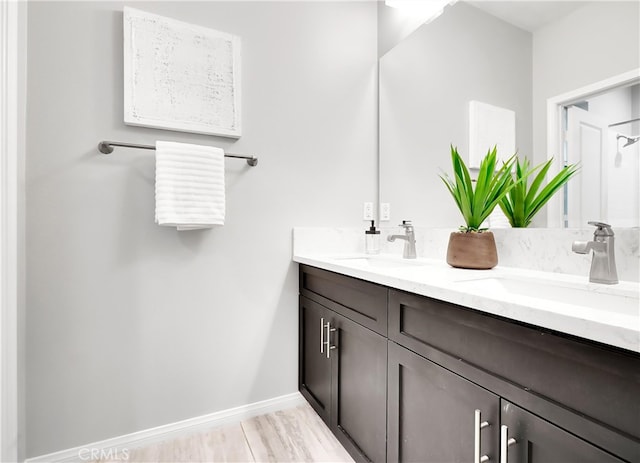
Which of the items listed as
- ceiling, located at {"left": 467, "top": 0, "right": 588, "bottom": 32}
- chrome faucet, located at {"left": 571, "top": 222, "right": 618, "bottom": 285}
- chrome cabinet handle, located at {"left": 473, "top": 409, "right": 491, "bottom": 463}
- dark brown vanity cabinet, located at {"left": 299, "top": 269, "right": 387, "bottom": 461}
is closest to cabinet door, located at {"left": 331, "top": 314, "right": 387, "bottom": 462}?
dark brown vanity cabinet, located at {"left": 299, "top": 269, "right": 387, "bottom": 461}

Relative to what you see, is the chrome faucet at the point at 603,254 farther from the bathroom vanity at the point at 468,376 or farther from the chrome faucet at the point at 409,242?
the chrome faucet at the point at 409,242

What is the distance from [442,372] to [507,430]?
7.6 inches

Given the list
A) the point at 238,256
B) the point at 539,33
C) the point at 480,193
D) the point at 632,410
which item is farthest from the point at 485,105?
the point at 238,256

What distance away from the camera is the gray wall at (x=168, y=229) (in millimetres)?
1289

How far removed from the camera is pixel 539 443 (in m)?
0.63

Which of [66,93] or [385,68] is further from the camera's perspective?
[385,68]

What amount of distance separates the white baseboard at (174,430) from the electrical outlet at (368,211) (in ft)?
3.47

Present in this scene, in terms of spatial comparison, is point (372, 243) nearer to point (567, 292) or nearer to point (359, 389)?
point (359, 389)

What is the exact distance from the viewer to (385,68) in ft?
6.32

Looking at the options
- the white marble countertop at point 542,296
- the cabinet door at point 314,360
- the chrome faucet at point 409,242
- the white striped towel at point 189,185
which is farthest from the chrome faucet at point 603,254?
the white striped towel at point 189,185

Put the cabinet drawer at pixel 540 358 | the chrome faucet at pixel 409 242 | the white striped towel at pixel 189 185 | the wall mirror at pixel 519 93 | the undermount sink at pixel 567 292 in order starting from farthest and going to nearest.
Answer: the chrome faucet at pixel 409 242
the white striped towel at pixel 189 185
the wall mirror at pixel 519 93
the undermount sink at pixel 567 292
the cabinet drawer at pixel 540 358

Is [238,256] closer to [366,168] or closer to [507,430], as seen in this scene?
[366,168]

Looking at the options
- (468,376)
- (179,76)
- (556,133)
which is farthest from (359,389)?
(179,76)

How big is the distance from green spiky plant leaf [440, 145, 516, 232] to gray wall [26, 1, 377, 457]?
70 centimetres
